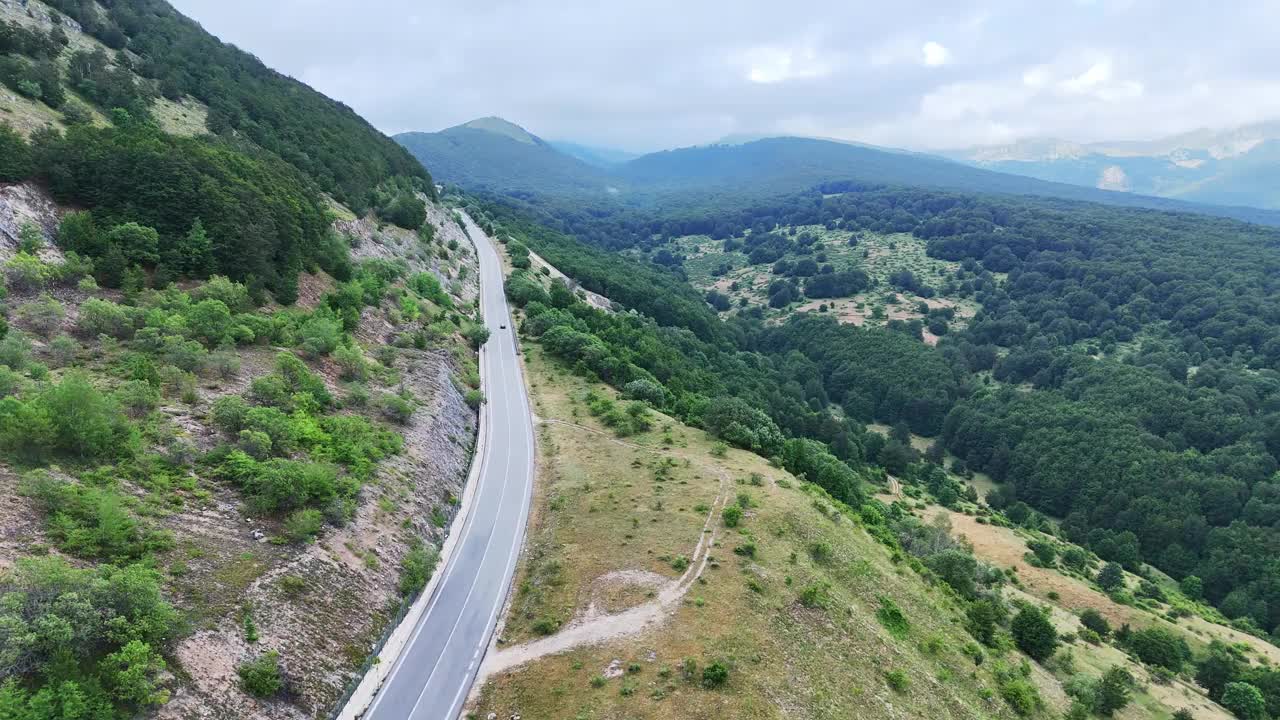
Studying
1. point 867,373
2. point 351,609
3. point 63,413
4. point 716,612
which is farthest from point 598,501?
point 867,373

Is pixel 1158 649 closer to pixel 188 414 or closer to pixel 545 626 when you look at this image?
pixel 545 626

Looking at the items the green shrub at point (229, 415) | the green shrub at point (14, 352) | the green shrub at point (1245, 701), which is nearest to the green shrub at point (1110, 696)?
the green shrub at point (1245, 701)

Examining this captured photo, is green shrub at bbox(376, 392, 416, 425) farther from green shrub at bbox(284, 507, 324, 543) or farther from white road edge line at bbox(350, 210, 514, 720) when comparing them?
green shrub at bbox(284, 507, 324, 543)

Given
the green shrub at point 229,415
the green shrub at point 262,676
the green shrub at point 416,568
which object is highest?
the green shrub at point 229,415

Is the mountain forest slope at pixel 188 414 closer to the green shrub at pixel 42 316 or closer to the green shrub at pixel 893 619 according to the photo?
the green shrub at pixel 42 316

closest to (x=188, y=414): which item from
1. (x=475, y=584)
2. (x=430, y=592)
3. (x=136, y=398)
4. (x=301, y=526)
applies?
(x=136, y=398)

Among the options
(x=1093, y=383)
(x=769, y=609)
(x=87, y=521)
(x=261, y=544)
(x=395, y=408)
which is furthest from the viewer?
(x=1093, y=383)
